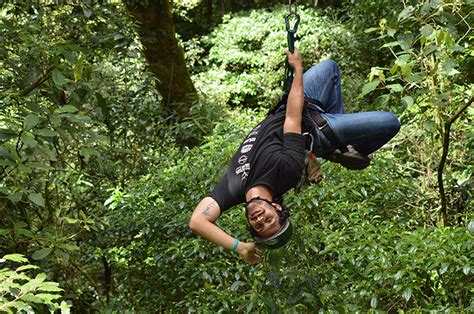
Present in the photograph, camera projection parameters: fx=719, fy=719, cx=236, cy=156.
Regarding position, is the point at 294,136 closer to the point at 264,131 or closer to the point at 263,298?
the point at 264,131

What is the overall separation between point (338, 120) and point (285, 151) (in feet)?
1.23

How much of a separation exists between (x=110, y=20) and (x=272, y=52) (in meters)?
4.97

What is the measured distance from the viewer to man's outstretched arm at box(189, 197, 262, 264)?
3.22 meters

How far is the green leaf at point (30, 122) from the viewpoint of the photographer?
3111mm

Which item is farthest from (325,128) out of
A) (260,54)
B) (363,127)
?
(260,54)

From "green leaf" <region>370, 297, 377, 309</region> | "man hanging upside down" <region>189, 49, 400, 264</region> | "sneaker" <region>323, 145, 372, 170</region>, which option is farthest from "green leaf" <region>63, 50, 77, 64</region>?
"green leaf" <region>370, 297, 377, 309</region>

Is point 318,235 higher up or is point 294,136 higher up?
point 294,136

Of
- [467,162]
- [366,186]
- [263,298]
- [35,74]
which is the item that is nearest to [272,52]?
[467,162]

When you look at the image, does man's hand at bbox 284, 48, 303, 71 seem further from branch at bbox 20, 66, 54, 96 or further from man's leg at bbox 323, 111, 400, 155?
branch at bbox 20, 66, 54, 96

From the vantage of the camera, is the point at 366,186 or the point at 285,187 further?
the point at 366,186

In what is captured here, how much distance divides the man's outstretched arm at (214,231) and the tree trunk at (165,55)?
3.89 meters

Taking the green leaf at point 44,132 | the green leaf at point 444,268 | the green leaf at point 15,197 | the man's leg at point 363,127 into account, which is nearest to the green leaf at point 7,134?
the green leaf at point 44,132

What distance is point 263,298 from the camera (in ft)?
12.7

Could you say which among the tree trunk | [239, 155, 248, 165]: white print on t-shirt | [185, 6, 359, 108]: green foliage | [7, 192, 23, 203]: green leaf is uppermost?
[7, 192, 23, 203]: green leaf
